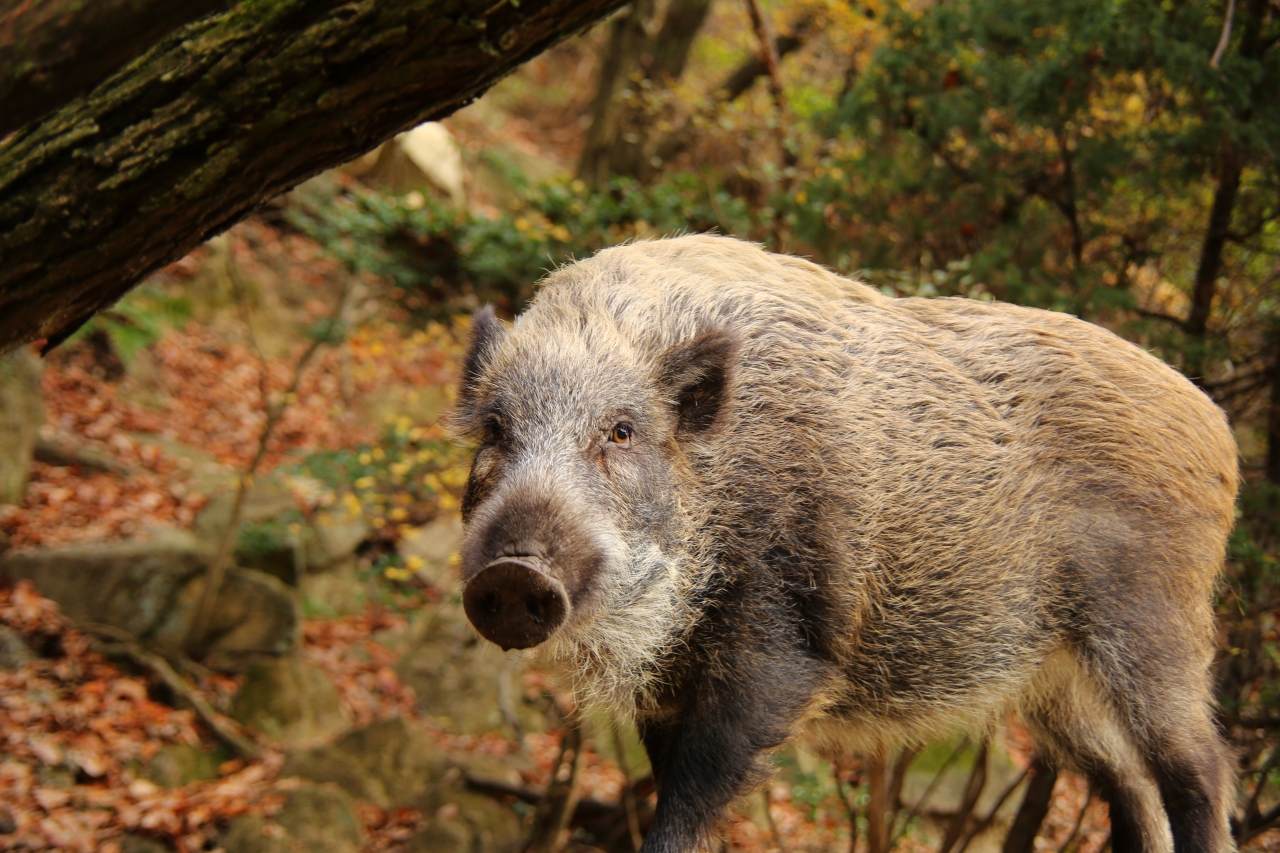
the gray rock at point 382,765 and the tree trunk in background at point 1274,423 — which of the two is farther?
the gray rock at point 382,765

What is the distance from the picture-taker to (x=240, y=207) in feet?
8.23

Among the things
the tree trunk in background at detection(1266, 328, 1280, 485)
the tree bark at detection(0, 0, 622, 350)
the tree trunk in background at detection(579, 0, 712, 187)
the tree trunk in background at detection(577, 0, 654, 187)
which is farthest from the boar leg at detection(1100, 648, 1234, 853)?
the tree trunk in background at detection(577, 0, 654, 187)

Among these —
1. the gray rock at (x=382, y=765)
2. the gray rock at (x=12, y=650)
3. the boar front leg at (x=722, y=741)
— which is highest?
the boar front leg at (x=722, y=741)

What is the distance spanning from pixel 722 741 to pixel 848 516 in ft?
2.63

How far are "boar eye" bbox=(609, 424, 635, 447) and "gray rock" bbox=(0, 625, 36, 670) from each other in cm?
605

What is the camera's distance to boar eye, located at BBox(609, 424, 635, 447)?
2.98m

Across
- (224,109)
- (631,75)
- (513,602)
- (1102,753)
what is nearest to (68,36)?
(224,109)

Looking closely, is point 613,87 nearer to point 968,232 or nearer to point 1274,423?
point 968,232

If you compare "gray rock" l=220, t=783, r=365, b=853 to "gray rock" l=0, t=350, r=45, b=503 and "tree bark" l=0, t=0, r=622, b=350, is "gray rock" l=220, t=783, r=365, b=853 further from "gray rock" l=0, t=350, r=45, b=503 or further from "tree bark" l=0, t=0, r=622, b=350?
"tree bark" l=0, t=0, r=622, b=350

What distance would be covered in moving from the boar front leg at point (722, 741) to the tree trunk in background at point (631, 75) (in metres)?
8.28

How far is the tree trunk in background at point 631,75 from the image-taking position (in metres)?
11.0

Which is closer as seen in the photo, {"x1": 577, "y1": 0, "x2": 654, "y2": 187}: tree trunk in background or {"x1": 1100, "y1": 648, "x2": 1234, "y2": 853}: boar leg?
{"x1": 1100, "y1": 648, "x2": 1234, "y2": 853}: boar leg

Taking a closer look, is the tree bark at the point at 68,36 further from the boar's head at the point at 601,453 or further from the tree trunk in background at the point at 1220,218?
A: the tree trunk in background at the point at 1220,218

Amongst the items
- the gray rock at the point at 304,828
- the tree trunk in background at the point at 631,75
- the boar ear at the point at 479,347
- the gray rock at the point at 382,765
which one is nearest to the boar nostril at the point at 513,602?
the boar ear at the point at 479,347
